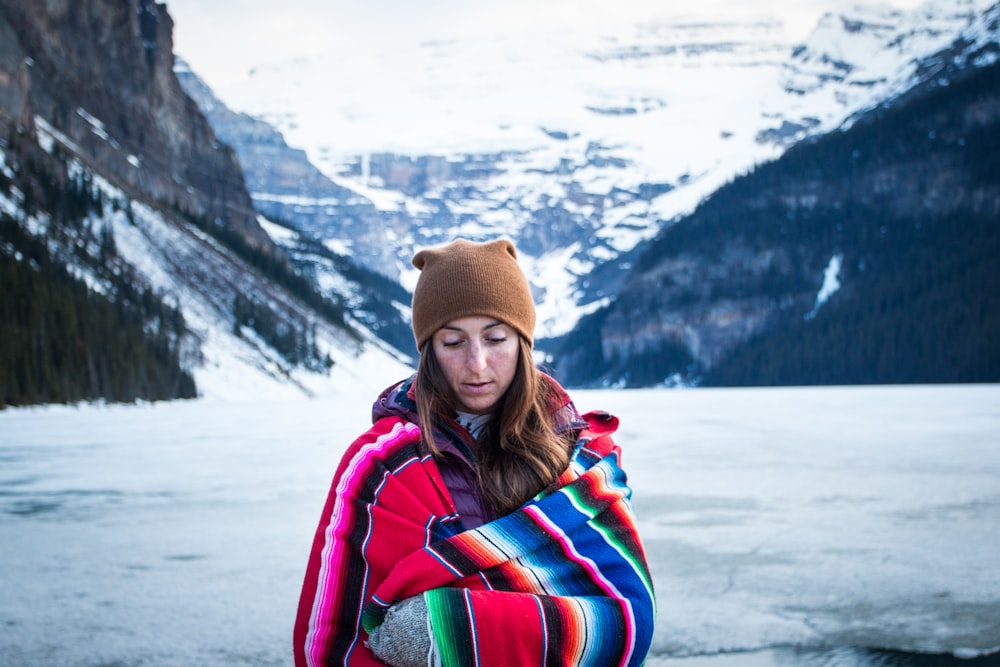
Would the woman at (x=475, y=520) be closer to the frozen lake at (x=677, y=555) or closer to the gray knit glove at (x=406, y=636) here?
the gray knit glove at (x=406, y=636)

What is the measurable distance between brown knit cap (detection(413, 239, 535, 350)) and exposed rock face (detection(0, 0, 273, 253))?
90899 mm

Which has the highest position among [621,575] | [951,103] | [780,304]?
[951,103]

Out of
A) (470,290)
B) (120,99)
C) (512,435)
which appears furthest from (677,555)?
(120,99)

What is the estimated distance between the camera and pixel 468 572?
9.05 ft

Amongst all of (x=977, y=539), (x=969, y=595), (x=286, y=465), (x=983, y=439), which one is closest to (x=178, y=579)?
(x=969, y=595)

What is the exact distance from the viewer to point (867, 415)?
27.4 m

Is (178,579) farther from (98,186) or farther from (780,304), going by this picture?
(780,304)

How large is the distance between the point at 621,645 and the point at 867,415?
87.8 feet

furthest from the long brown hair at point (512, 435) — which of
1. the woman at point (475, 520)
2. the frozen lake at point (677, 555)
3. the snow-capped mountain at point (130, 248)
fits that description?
the snow-capped mountain at point (130, 248)

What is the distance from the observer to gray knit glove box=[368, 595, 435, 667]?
2680mm

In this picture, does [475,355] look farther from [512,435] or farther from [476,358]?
[512,435]

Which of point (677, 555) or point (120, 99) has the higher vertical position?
point (120, 99)

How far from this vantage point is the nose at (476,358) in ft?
10.2

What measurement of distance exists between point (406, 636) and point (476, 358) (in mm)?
914
